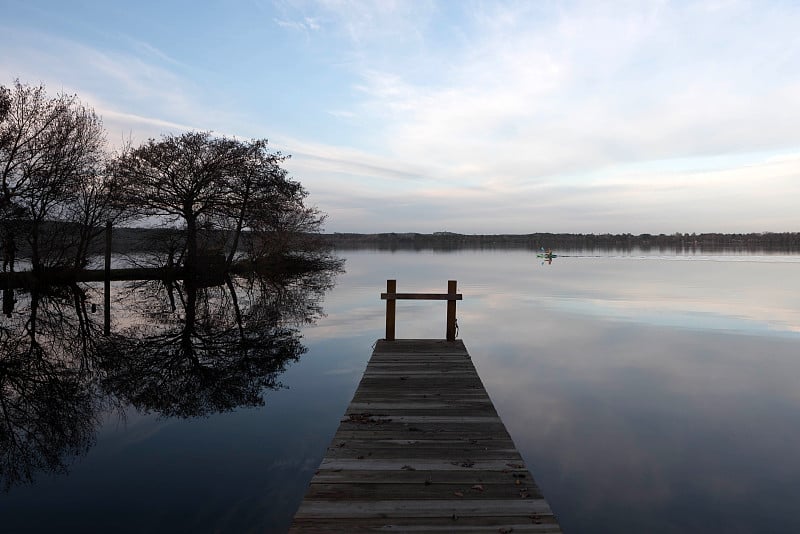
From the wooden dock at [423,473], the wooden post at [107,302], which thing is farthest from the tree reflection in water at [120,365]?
the wooden dock at [423,473]

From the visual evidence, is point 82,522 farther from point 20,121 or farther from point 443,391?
point 20,121

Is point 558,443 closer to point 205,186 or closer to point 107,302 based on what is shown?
point 107,302

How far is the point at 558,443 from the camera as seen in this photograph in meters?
7.49

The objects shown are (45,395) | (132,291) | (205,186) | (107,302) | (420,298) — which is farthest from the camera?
(205,186)

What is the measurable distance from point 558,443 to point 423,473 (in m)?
3.42

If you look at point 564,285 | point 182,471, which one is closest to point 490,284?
point 564,285

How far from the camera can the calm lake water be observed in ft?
17.7

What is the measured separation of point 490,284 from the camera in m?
37.8

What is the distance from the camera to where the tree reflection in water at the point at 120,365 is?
25.0 ft

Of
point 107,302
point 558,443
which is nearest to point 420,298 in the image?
point 558,443

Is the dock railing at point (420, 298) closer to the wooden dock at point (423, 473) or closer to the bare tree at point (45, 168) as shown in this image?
the wooden dock at point (423, 473)

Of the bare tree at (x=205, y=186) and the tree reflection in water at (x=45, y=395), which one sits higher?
the bare tree at (x=205, y=186)

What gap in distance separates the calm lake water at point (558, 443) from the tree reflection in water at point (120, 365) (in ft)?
1.17

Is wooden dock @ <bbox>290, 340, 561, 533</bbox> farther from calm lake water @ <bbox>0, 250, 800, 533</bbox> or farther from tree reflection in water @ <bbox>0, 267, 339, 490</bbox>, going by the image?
tree reflection in water @ <bbox>0, 267, 339, 490</bbox>
